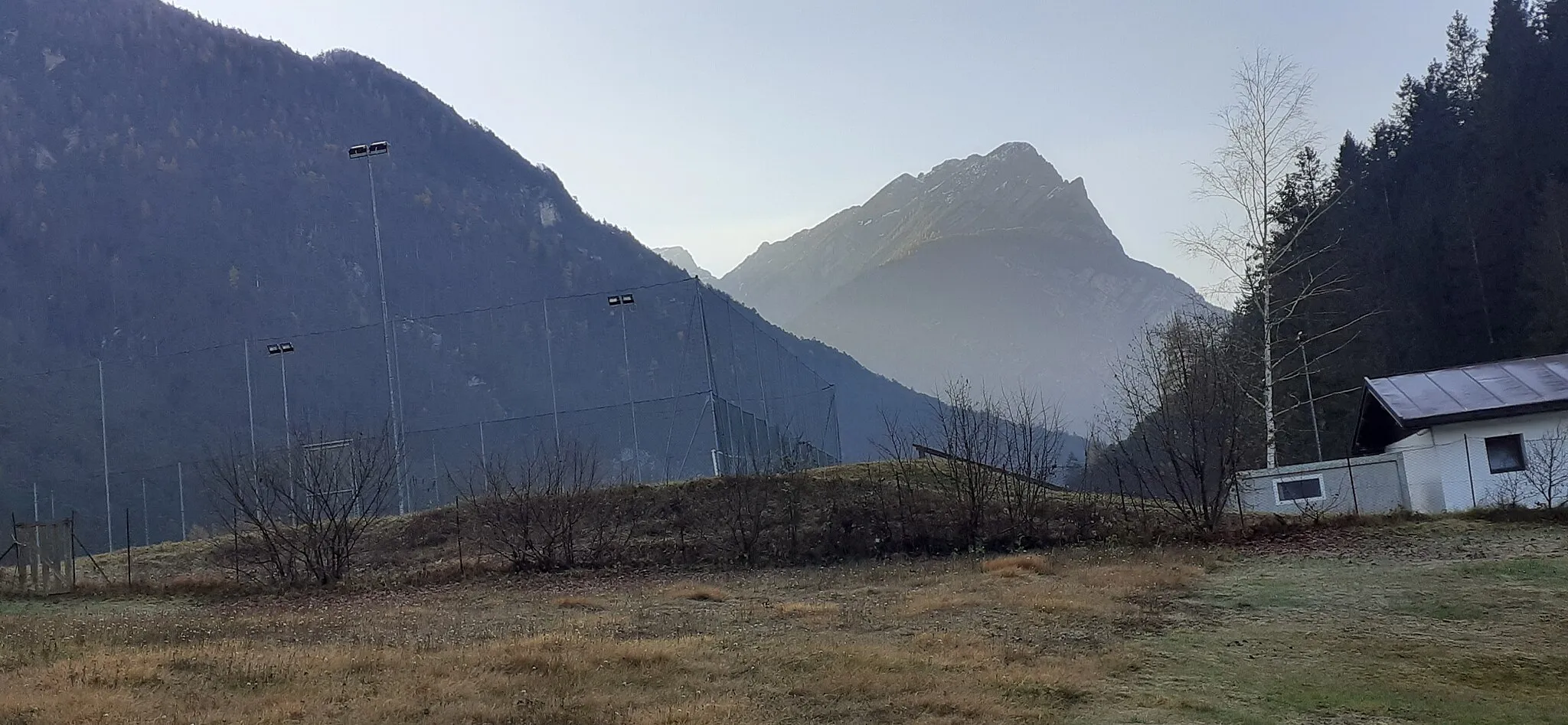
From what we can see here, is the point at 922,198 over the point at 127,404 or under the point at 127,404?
over

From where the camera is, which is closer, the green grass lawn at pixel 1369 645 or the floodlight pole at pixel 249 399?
the green grass lawn at pixel 1369 645

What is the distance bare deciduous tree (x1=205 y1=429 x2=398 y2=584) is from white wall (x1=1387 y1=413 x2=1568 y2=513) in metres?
18.9

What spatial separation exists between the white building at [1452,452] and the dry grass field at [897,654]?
530 centimetres

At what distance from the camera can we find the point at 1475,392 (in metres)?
20.2

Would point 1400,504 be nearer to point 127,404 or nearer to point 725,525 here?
point 725,525

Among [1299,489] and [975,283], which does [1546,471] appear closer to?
[1299,489]

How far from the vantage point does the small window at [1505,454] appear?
1948 cm

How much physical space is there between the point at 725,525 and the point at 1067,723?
14.8 metres

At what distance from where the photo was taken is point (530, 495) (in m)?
21.1

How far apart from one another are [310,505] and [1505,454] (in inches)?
822

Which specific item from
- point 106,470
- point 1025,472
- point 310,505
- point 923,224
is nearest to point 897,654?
point 1025,472

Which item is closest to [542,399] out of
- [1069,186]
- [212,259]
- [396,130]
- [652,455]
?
[652,455]

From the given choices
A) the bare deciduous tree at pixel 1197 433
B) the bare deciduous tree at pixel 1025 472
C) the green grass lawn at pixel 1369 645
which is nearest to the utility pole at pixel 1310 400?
the bare deciduous tree at pixel 1197 433

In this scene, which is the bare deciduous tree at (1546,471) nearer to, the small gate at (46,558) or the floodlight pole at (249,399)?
the floodlight pole at (249,399)
